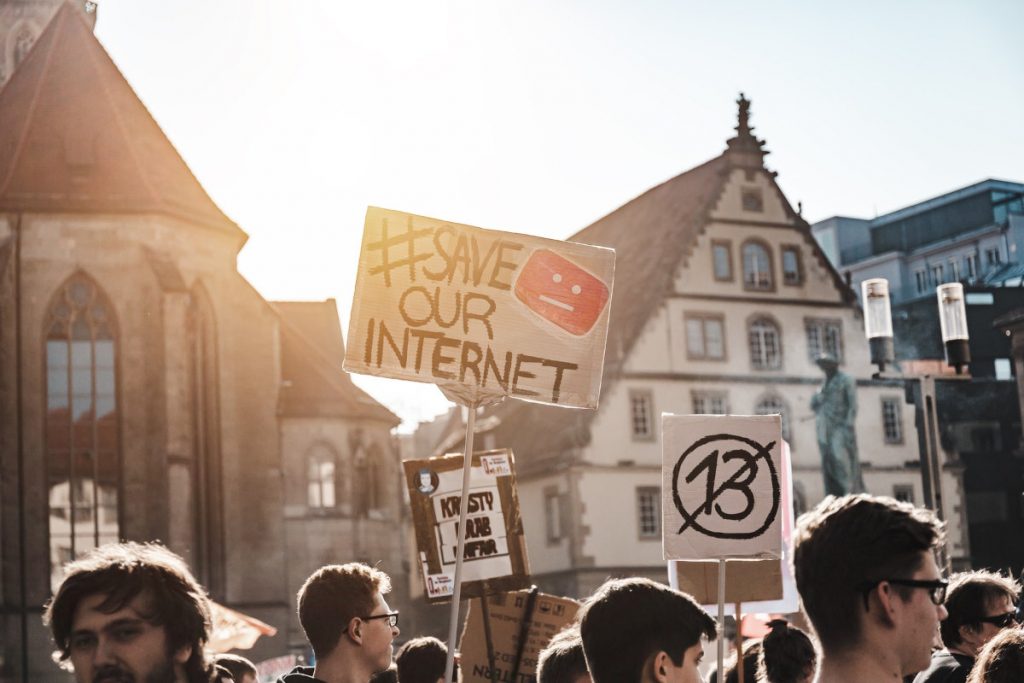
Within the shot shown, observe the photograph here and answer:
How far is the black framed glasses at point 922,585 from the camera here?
10.5 feet

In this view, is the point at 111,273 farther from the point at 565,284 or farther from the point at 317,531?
the point at 565,284

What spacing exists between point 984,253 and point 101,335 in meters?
37.8

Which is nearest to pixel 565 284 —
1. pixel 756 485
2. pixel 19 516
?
pixel 756 485

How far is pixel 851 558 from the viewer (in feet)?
10.5

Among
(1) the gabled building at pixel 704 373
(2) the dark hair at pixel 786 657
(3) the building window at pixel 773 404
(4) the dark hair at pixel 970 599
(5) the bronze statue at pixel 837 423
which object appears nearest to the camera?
(4) the dark hair at pixel 970 599

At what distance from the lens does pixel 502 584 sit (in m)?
7.15

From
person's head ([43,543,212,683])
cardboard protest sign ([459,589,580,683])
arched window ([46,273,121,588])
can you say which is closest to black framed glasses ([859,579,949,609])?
person's head ([43,543,212,683])

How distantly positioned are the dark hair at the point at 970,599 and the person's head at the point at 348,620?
199 cm

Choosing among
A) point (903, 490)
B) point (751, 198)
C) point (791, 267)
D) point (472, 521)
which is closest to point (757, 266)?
point (791, 267)

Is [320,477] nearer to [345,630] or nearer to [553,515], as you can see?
[553,515]

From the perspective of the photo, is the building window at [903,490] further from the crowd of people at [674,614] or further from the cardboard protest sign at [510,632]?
the crowd of people at [674,614]

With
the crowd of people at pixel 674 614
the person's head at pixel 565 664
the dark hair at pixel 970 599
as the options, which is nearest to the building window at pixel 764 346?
the dark hair at pixel 970 599

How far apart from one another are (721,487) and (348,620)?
194 cm

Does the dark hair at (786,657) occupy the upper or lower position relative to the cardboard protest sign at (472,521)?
lower
